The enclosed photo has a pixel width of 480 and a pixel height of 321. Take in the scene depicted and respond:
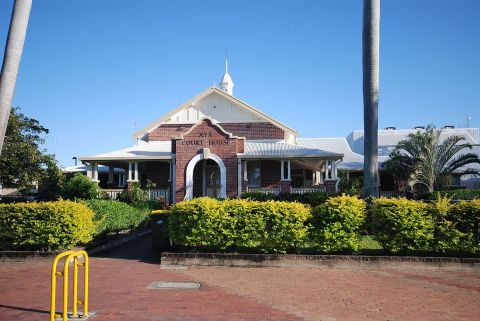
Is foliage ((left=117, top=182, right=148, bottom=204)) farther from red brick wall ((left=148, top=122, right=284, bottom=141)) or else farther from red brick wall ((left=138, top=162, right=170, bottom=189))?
red brick wall ((left=148, top=122, right=284, bottom=141))

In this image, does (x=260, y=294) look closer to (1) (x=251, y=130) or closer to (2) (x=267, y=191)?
(2) (x=267, y=191)

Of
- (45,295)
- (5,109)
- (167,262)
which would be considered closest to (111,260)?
(167,262)

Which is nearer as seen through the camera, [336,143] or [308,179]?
[308,179]

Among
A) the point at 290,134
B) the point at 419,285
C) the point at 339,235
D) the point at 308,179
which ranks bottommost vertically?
the point at 419,285

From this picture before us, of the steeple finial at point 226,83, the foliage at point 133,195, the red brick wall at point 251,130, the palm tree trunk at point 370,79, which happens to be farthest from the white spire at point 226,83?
the palm tree trunk at point 370,79

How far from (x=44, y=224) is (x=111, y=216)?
2800 millimetres

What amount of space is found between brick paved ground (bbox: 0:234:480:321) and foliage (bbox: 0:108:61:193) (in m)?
13.8

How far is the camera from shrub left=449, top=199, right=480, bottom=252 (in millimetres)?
10469

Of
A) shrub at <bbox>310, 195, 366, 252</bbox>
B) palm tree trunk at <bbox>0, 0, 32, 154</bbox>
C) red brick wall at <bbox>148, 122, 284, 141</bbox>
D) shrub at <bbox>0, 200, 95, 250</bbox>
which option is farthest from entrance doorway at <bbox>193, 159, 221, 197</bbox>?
shrub at <bbox>310, 195, 366, 252</bbox>

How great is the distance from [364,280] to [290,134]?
21.0 meters

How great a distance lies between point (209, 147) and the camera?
24094mm

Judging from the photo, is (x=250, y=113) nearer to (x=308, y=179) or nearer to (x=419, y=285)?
(x=308, y=179)

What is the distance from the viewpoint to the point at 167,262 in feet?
34.4

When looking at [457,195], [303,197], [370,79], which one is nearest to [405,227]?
[370,79]
